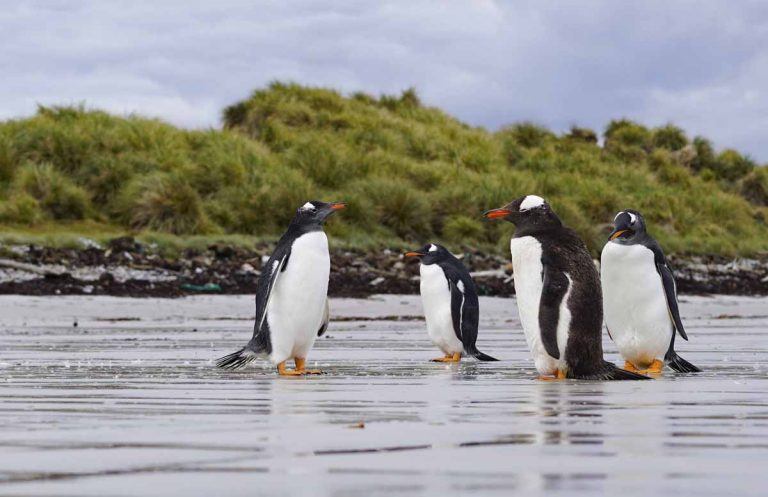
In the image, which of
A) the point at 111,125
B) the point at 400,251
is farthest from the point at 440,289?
the point at 111,125

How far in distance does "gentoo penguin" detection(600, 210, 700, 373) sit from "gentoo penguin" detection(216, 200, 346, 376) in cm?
161

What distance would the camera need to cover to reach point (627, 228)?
7883 mm

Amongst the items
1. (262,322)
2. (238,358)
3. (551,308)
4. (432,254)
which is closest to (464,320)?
(432,254)

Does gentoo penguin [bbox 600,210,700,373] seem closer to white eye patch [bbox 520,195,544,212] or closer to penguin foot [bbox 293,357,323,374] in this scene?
white eye patch [bbox 520,195,544,212]

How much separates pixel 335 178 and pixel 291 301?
17569 mm

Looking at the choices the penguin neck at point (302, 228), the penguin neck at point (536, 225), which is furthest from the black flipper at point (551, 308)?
the penguin neck at point (302, 228)

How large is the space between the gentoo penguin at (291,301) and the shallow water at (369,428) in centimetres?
20

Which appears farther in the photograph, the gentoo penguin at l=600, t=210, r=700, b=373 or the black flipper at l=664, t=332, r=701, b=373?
the gentoo penguin at l=600, t=210, r=700, b=373

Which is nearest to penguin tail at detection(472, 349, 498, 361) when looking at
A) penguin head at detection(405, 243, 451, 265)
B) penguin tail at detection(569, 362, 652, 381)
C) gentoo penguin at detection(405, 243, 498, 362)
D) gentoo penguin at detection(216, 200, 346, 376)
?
gentoo penguin at detection(405, 243, 498, 362)

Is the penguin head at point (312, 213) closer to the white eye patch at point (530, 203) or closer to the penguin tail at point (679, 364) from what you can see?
the white eye patch at point (530, 203)

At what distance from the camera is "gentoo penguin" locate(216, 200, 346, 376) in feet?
25.1

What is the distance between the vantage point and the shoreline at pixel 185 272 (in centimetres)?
1667

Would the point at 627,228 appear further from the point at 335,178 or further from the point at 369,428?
the point at 335,178

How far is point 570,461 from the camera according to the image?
3.45 metres
